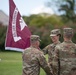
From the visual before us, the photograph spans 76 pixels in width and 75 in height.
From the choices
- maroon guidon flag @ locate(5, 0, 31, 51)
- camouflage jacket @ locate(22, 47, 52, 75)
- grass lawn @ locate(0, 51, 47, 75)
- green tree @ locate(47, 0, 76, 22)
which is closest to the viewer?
camouflage jacket @ locate(22, 47, 52, 75)

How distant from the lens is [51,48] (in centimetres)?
922

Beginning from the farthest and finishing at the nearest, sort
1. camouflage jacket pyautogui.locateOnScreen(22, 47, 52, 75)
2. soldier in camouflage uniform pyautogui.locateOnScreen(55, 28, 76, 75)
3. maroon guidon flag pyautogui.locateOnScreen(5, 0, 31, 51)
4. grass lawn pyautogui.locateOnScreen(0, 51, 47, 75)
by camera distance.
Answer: grass lawn pyautogui.locateOnScreen(0, 51, 47, 75) < maroon guidon flag pyautogui.locateOnScreen(5, 0, 31, 51) < soldier in camouflage uniform pyautogui.locateOnScreen(55, 28, 76, 75) < camouflage jacket pyautogui.locateOnScreen(22, 47, 52, 75)

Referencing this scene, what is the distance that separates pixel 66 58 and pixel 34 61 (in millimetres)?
720

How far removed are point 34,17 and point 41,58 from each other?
4965 cm

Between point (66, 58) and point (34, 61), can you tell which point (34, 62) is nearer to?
point (34, 61)

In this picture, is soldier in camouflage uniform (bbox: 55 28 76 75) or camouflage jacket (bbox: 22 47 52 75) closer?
camouflage jacket (bbox: 22 47 52 75)

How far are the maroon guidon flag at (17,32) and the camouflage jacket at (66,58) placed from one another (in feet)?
6.47

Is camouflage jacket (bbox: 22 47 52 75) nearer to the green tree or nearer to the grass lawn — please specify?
the grass lawn

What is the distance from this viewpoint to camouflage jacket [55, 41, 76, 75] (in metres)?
7.84

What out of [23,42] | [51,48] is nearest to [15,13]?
[23,42]

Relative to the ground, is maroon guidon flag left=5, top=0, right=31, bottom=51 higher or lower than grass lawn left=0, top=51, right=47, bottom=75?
higher

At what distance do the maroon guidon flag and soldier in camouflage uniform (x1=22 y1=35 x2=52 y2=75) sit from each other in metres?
1.88

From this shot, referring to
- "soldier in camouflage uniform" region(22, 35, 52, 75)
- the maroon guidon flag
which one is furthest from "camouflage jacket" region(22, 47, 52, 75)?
the maroon guidon flag

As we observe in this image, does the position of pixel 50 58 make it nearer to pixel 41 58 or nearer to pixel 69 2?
pixel 41 58
